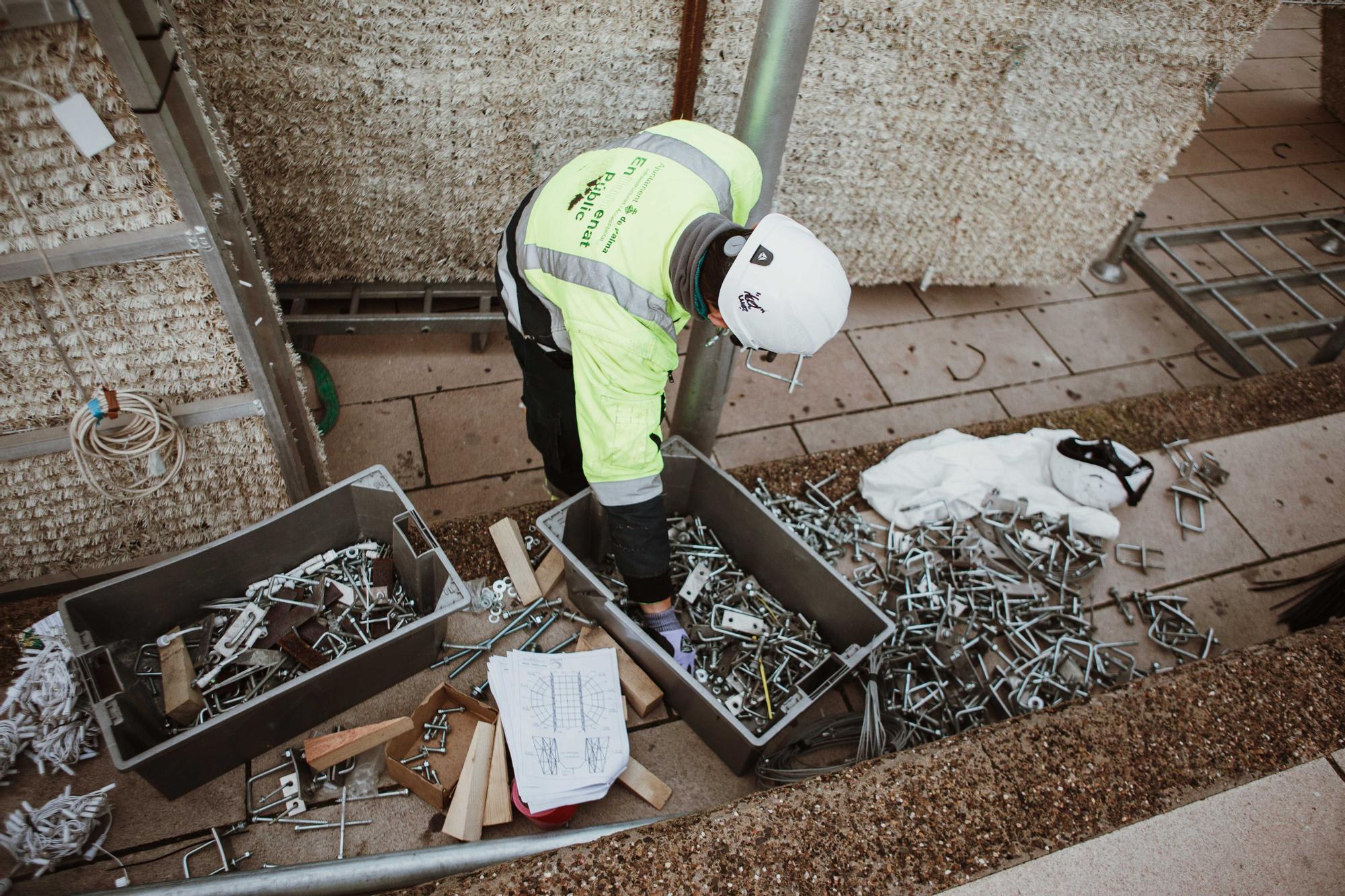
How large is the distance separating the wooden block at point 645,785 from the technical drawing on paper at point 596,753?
0.11 m

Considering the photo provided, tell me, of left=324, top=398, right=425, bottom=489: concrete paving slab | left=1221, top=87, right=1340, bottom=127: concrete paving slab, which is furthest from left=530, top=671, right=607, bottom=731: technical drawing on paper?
left=1221, top=87, right=1340, bottom=127: concrete paving slab

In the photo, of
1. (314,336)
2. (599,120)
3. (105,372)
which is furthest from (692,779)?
(314,336)

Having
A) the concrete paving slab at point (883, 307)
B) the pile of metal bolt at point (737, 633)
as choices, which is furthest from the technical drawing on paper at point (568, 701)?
the concrete paving slab at point (883, 307)

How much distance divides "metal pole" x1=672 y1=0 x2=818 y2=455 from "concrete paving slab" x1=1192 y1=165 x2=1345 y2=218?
5339mm

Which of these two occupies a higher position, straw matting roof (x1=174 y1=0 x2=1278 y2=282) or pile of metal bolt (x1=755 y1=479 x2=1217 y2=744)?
straw matting roof (x1=174 y1=0 x2=1278 y2=282)

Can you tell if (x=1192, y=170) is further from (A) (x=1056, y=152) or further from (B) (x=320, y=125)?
(B) (x=320, y=125)

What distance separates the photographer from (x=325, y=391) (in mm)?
3980

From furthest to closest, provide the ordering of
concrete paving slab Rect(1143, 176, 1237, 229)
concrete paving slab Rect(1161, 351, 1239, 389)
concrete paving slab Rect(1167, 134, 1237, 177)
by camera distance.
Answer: concrete paving slab Rect(1167, 134, 1237, 177), concrete paving slab Rect(1143, 176, 1237, 229), concrete paving slab Rect(1161, 351, 1239, 389)

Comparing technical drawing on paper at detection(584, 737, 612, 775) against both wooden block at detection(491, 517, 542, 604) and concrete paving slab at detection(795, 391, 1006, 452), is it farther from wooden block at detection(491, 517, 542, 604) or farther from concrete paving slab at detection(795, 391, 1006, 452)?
concrete paving slab at detection(795, 391, 1006, 452)

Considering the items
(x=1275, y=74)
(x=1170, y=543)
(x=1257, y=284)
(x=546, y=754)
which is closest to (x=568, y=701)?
(x=546, y=754)

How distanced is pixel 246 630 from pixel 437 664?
0.67 m

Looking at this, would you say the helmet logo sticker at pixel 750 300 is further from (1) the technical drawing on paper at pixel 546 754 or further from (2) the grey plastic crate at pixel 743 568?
(1) the technical drawing on paper at pixel 546 754

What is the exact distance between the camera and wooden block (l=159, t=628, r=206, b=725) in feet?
8.44

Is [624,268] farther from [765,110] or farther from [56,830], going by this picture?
[56,830]
